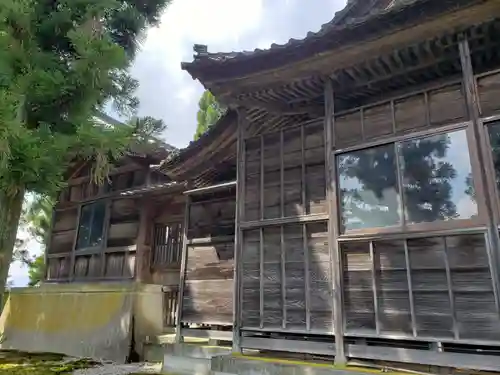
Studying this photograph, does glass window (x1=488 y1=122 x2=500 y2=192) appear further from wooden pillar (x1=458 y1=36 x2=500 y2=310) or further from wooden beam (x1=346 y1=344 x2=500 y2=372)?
wooden beam (x1=346 y1=344 x2=500 y2=372)

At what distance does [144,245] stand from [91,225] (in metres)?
2.00

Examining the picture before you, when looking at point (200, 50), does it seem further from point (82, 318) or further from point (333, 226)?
point (82, 318)

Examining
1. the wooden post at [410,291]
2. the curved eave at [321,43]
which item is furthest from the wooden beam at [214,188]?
the wooden post at [410,291]

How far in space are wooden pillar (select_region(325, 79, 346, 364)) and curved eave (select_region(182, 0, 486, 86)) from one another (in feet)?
2.03

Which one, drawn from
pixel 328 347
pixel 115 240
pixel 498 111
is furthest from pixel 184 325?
pixel 498 111

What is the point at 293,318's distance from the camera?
4.79m

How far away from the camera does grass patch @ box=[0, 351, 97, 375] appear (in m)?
7.08

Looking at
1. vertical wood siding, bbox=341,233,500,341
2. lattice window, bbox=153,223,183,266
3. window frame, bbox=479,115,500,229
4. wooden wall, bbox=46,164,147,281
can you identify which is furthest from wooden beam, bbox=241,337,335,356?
wooden wall, bbox=46,164,147,281

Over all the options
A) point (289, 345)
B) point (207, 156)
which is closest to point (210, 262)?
point (207, 156)

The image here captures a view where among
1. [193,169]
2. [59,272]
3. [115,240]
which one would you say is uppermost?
[193,169]

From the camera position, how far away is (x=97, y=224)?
10211 millimetres

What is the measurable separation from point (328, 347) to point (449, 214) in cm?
204

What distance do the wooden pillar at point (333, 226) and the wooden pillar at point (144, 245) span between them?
5934mm

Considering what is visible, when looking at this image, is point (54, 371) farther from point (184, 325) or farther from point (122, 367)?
point (184, 325)
